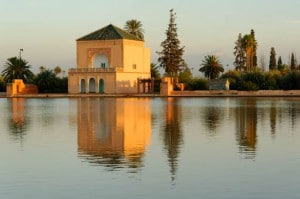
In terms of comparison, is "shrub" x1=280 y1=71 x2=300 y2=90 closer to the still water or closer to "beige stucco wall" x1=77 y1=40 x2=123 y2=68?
"beige stucco wall" x1=77 y1=40 x2=123 y2=68

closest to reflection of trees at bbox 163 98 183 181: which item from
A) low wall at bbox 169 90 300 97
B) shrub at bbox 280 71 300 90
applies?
low wall at bbox 169 90 300 97

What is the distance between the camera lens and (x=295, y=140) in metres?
13.7

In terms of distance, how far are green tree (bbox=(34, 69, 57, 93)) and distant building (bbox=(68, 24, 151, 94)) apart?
260cm

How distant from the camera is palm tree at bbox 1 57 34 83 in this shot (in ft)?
198

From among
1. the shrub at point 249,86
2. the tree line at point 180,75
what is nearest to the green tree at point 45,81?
the tree line at point 180,75

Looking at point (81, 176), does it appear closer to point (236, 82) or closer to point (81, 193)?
point (81, 193)

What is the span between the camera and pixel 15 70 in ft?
199

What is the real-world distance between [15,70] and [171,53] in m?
16.8

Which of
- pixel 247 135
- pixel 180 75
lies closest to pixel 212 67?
pixel 180 75

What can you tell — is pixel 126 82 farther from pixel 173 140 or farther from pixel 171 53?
pixel 173 140

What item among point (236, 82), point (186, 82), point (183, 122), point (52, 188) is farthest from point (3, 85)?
point (52, 188)

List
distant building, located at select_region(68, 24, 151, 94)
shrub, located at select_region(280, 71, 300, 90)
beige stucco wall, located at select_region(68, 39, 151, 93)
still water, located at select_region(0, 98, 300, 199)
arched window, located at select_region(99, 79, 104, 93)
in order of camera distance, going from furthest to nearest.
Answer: arched window, located at select_region(99, 79, 104, 93) < distant building, located at select_region(68, 24, 151, 94) < beige stucco wall, located at select_region(68, 39, 151, 93) < shrub, located at select_region(280, 71, 300, 90) < still water, located at select_region(0, 98, 300, 199)

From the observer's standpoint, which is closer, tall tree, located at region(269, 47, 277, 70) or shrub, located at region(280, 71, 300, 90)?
shrub, located at region(280, 71, 300, 90)

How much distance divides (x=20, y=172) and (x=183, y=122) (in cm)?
1091
